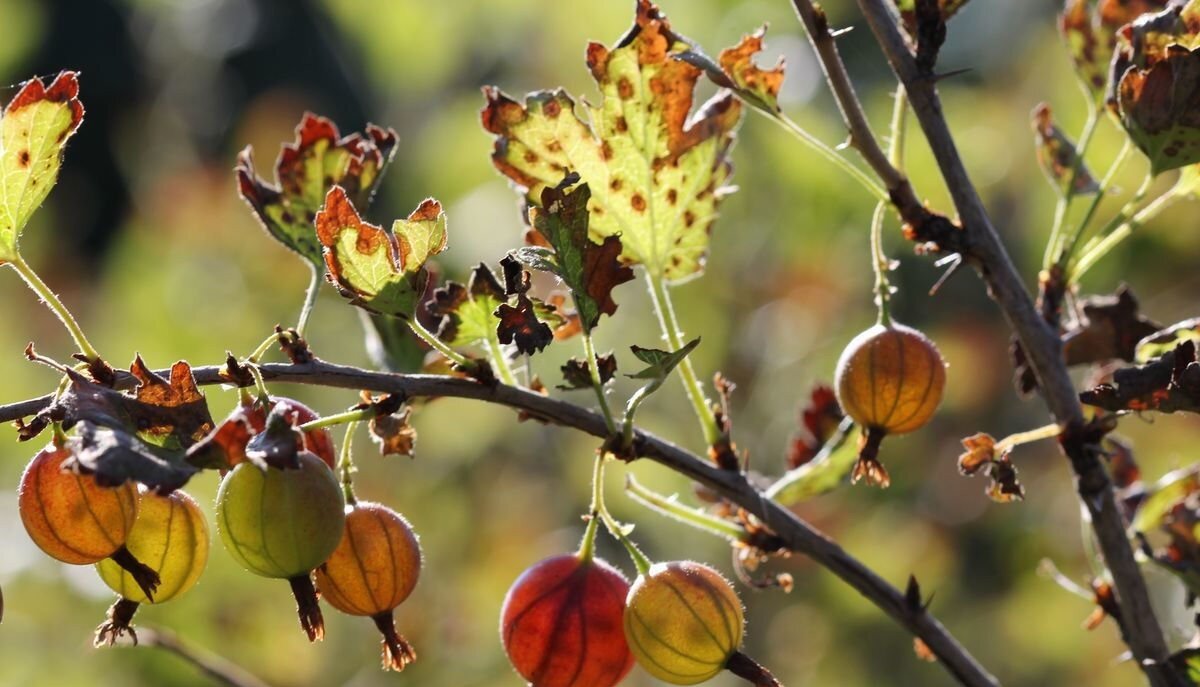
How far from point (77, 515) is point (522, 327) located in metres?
0.37

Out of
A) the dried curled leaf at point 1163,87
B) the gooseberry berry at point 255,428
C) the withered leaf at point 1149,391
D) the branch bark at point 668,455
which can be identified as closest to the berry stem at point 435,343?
the branch bark at point 668,455

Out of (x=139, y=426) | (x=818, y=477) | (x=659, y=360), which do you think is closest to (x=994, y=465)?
(x=818, y=477)

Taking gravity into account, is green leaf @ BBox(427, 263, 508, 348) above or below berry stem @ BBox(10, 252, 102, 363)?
below

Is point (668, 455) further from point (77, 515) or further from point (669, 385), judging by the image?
point (669, 385)

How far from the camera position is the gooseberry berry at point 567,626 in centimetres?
110

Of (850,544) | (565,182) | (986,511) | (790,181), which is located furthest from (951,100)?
(565,182)

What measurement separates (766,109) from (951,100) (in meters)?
→ 3.37

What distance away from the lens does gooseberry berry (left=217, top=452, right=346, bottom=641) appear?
36.7 inches

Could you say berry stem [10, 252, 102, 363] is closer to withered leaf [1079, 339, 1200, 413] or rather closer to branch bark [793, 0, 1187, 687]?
branch bark [793, 0, 1187, 687]

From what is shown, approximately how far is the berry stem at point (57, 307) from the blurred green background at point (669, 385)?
1.88 m

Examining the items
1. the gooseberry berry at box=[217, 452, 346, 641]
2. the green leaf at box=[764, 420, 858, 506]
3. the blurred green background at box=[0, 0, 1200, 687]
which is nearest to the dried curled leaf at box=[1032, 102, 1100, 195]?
the green leaf at box=[764, 420, 858, 506]

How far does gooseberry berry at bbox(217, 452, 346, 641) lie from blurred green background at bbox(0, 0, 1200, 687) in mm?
2063

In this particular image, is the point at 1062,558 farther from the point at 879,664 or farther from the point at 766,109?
the point at 766,109

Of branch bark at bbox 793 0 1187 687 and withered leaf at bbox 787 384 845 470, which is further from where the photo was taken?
withered leaf at bbox 787 384 845 470
